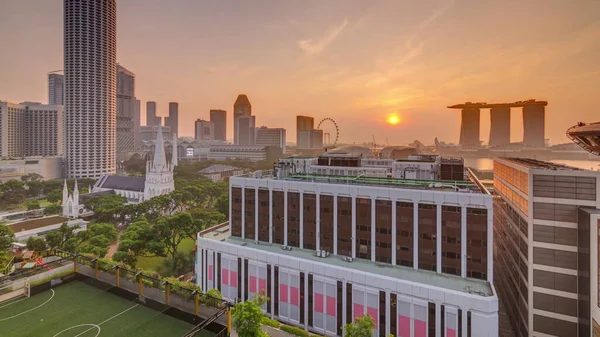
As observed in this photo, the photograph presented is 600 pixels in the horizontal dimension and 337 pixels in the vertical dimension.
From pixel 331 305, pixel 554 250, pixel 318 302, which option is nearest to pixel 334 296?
pixel 331 305

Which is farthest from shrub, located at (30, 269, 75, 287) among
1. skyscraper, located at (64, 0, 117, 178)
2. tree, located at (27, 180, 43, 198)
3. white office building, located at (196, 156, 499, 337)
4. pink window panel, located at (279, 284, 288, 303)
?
skyscraper, located at (64, 0, 117, 178)

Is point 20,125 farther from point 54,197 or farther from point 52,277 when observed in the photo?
point 52,277

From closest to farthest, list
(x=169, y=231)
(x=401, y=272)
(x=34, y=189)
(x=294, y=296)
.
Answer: (x=401, y=272), (x=294, y=296), (x=169, y=231), (x=34, y=189)

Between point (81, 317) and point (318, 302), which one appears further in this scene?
A: point (318, 302)

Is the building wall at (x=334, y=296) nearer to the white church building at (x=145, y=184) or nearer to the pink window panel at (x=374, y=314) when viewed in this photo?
the pink window panel at (x=374, y=314)

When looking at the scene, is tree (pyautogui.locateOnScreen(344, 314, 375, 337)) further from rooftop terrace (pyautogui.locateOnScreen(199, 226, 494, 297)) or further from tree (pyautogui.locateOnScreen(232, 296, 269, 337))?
rooftop terrace (pyautogui.locateOnScreen(199, 226, 494, 297))

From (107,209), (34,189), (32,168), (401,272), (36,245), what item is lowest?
(36,245)
